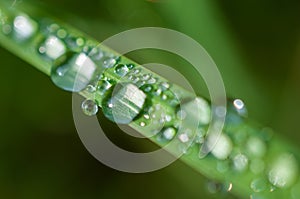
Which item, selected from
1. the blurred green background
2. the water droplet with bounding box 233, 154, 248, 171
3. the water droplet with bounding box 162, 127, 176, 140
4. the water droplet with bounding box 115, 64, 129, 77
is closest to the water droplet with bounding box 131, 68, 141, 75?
the water droplet with bounding box 115, 64, 129, 77

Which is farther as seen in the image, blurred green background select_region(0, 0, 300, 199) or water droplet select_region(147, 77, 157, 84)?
blurred green background select_region(0, 0, 300, 199)

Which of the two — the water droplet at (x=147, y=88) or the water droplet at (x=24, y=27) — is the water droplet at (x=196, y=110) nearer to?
the water droplet at (x=147, y=88)

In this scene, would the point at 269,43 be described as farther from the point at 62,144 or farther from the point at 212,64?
the point at 62,144

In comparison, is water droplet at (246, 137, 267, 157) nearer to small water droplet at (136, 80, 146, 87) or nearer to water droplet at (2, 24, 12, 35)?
small water droplet at (136, 80, 146, 87)

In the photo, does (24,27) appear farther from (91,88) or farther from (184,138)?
(184,138)

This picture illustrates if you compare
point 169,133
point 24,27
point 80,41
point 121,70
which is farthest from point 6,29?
point 169,133

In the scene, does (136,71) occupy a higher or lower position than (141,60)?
lower

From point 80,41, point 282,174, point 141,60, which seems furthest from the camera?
point 141,60
